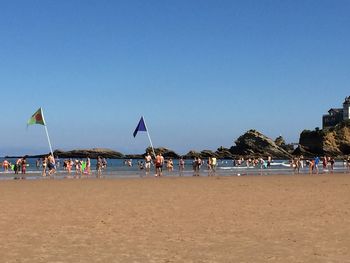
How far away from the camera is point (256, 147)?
140125mm

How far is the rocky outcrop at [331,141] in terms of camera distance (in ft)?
417

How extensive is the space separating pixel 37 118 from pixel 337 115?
140 meters

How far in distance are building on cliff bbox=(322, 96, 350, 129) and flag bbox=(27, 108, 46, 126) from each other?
130775 mm

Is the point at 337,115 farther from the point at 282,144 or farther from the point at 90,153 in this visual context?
the point at 90,153

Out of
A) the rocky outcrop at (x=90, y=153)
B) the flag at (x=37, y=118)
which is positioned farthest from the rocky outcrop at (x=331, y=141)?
the flag at (x=37, y=118)

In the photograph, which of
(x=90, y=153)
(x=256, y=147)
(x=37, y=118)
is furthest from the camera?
(x=90, y=153)

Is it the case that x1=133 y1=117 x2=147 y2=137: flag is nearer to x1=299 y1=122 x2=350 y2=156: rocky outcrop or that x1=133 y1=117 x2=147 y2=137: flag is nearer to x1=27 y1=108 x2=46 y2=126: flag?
x1=27 y1=108 x2=46 y2=126: flag

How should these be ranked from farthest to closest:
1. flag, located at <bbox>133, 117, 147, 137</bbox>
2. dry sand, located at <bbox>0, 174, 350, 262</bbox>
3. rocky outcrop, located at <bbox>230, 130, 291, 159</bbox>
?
rocky outcrop, located at <bbox>230, 130, 291, 159</bbox> → flag, located at <bbox>133, 117, 147, 137</bbox> → dry sand, located at <bbox>0, 174, 350, 262</bbox>

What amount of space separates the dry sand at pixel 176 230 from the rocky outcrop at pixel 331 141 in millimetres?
114695

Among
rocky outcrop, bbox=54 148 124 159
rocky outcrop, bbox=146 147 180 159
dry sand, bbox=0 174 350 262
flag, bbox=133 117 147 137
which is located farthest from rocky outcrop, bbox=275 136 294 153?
dry sand, bbox=0 174 350 262

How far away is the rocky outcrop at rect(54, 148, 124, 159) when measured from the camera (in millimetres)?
177375

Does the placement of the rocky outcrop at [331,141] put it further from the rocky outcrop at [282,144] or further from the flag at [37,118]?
the flag at [37,118]

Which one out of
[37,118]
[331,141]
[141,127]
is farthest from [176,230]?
[331,141]

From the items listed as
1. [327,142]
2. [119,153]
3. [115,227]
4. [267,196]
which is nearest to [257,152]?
[327,142]
